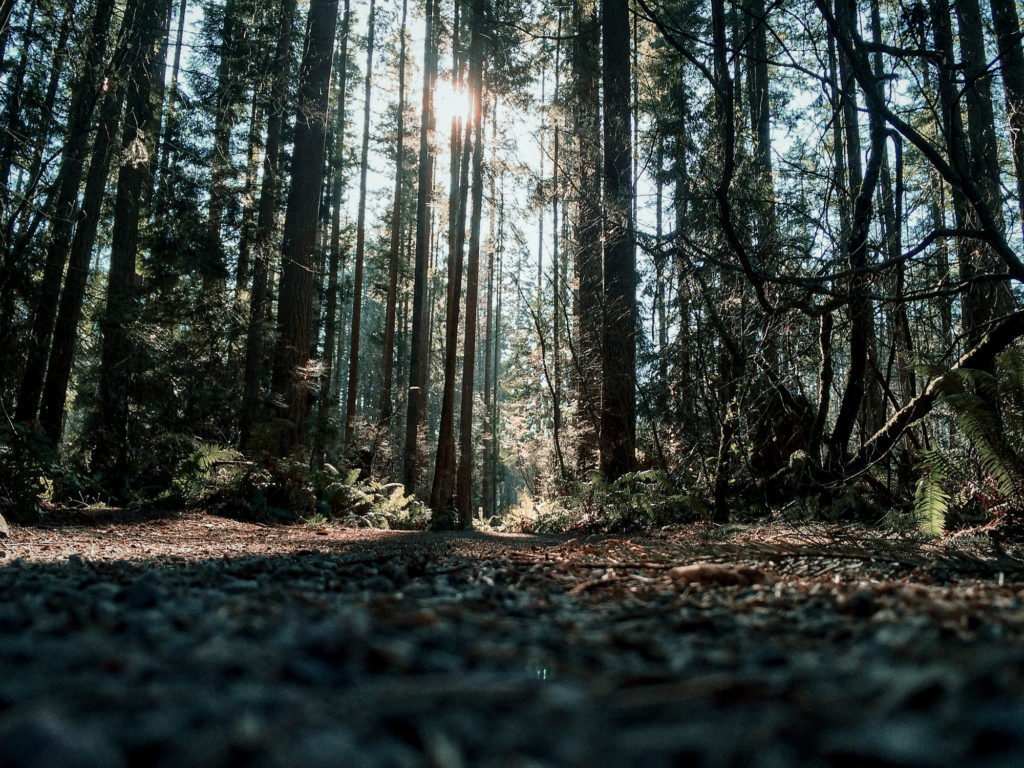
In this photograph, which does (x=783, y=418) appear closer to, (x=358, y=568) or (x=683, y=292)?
(x=683, y=292)

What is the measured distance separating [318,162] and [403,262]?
873 inches

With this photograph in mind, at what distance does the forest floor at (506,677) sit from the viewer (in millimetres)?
743

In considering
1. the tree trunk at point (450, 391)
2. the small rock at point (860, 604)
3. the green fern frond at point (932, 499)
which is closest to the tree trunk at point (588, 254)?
the tree trunk at point (450, 391)

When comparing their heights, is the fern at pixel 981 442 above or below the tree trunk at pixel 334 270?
below

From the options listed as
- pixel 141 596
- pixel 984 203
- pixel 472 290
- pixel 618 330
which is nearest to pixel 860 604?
pixel 141 596

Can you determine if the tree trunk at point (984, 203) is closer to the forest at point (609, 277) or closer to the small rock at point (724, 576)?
the forest at point (609, 277)

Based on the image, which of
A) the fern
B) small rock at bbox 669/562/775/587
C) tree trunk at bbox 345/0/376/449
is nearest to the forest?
the fern

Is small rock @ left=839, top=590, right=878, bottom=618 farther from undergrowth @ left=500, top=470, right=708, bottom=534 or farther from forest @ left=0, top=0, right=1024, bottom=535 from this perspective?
undergrowth @ left=500, top=470, right=708, bottom=534

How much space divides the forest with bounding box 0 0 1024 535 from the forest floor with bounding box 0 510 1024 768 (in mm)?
3340

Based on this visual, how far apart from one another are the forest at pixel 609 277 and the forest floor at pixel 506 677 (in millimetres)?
3340

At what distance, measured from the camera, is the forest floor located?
74cm

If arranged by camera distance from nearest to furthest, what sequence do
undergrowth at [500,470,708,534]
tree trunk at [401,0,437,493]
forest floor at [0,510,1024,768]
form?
1. forest floor at [0,510,1024,768]
2. undergrowth at [500,470,708,534]
3. tree trunk at [401,0,437,493]

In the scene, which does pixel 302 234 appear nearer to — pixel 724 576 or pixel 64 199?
pixel 64 199

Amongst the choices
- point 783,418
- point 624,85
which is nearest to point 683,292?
point 783,418
